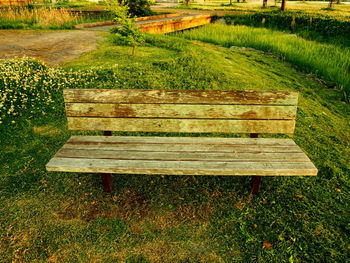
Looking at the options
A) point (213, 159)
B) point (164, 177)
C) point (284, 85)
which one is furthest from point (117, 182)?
point (284, 85)

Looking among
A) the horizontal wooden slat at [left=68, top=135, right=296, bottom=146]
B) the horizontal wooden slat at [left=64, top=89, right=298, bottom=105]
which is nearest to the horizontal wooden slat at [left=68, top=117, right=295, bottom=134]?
the horizontal wooden slat at [left=68, top=135, right=296, bottom=146]

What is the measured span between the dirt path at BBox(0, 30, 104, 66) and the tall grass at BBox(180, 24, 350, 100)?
474 centimetres

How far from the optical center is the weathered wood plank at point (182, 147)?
2.73 metres

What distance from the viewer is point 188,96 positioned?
2.79 metres

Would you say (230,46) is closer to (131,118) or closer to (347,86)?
(347,86)

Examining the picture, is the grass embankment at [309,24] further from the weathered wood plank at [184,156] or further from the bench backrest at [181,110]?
the weathered wood plank at [184,156]

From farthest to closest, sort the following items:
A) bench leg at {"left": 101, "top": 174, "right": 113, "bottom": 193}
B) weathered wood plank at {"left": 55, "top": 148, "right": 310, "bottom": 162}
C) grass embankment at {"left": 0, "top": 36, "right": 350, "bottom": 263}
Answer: bench leg at {"left": 101, "top": 174, "right": 113, "bottom": 193} < weathered wood plank at {"left": 55, "top": 148, "right": 310, "bottom": 162} < grass embankment at {"left": 0, "top": 36, "right": 350, "bottom": 263}

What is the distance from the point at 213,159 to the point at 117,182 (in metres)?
1.20

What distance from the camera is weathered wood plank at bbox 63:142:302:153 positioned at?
273cm

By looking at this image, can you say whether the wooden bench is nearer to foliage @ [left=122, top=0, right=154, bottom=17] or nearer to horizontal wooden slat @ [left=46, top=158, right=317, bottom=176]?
horizontal wooden slat @ [left=46, top=158, right=317, bottom=176]

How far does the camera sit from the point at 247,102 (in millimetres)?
2801

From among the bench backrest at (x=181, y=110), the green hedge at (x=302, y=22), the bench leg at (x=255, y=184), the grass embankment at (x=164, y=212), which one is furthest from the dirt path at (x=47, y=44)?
the green hedge at (x=302, y=22)

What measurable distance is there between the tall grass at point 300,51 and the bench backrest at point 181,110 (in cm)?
407

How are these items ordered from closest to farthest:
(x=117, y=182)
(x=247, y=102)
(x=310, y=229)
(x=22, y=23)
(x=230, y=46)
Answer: (x=310, y=229) < (x=247, y=102) < (x=117, y=182) < (x=230, y=46) < (x=22, y=23)
